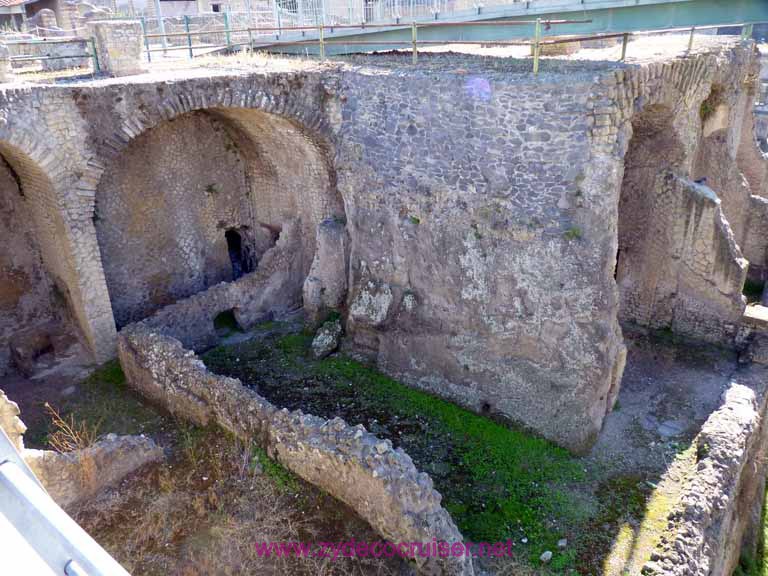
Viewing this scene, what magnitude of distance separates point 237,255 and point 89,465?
754 centimetres

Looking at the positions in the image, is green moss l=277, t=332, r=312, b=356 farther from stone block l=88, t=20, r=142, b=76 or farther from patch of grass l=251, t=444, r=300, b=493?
stone block l=88, t=20, r=142, b=76

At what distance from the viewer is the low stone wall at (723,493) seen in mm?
6742

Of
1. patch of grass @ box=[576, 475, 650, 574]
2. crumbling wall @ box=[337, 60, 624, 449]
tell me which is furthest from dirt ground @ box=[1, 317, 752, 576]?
crumbling wall @ box=[337, 60, 624, 449]

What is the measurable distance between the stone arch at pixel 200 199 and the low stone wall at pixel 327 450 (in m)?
2.86

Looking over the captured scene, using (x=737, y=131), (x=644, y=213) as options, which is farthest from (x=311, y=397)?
(x=737, y=131)

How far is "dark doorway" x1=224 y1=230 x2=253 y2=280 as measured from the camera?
1380 cm

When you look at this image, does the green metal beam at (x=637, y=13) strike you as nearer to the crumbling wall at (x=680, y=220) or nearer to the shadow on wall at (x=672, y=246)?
the crumbling wall at (x=680, y=220)

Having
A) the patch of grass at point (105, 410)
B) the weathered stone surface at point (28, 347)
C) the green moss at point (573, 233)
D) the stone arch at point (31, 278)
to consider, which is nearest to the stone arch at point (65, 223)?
the stone arch at point (31, 278)

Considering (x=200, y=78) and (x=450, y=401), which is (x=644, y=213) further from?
(x=200, y=78)

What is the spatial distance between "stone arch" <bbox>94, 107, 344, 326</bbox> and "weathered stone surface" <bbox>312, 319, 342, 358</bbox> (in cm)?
178

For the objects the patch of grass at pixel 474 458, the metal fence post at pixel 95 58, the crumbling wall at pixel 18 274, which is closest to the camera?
the patch of grass at pixel 474 458

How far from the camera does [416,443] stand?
883 cm

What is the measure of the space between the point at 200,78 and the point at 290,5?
22.7ft

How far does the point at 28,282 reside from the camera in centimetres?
1127
